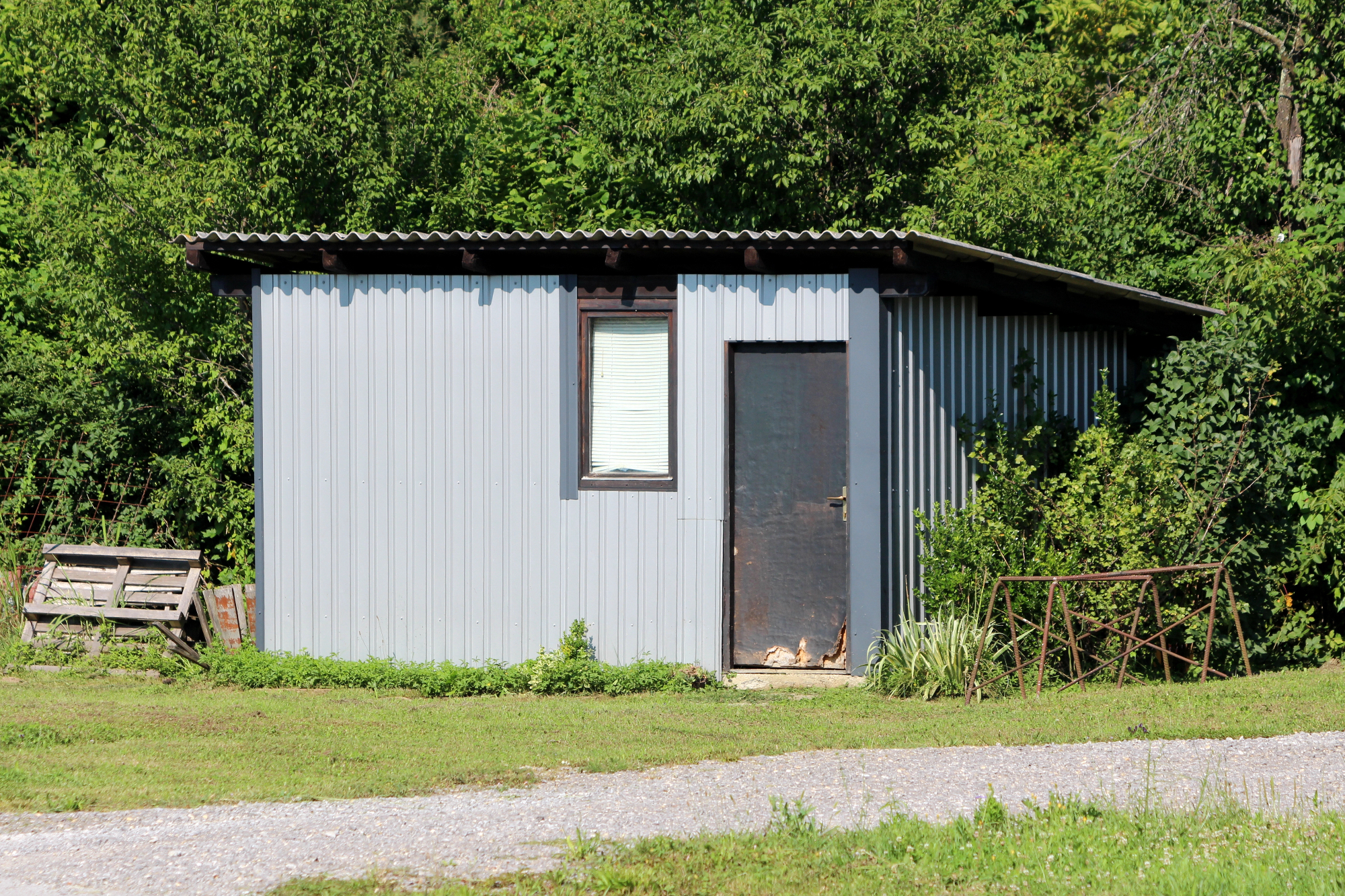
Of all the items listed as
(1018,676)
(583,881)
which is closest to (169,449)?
(1018,676)

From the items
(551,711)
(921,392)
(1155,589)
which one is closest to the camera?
(551,711)

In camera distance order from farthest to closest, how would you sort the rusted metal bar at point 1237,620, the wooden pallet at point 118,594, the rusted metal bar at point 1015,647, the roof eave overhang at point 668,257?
the wooden pallet at point 118,594 → the rusted metal bar at point 1237,620 → the roof eave overhang at point 668,257 → the rusted metal bar at point 1015,647

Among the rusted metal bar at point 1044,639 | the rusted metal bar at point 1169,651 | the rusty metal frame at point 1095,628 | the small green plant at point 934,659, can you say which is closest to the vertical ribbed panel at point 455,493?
the small green plant at point 934,659

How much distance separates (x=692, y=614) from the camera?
9555 mm

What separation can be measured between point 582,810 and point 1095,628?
4735 millimetres

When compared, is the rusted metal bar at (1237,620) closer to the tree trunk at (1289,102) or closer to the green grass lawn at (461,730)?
the green grass lawn at (461,730)

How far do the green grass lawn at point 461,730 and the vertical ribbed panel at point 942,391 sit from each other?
1.32m

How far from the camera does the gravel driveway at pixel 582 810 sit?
190 inches

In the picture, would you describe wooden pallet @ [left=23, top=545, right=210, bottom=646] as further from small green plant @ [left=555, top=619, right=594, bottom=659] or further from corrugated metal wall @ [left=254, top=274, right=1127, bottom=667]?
small green plant @ [left=555, top=619, right=594, bottom=659]

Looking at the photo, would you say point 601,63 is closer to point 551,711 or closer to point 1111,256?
point 1111,256

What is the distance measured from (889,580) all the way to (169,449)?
7.82m

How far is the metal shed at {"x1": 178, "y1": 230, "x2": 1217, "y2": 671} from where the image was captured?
9.46m

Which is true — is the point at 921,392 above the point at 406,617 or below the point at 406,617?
above

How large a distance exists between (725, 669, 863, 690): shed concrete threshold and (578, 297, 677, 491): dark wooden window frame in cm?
143
